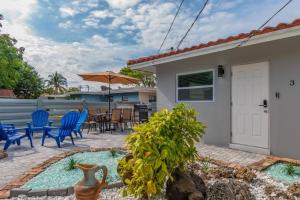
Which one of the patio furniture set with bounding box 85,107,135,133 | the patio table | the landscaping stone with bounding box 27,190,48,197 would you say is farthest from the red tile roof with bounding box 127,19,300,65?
the landscaping stone with bounding box 27,190,48,197

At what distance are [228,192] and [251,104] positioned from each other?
347cm

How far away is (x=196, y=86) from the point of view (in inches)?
281

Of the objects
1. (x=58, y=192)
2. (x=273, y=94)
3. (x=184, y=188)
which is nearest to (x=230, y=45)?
(x=273, y=94)

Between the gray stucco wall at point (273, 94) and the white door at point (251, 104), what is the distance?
0.12 meters

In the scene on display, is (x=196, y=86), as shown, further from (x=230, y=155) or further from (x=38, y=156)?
(x=38, y=156)

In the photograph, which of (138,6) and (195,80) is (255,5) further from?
(138,6)

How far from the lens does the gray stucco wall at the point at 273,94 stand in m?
5.08

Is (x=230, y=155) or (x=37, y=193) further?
(x=230, y=155)

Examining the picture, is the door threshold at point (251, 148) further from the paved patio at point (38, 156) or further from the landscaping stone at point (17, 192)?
the landscaping stone at point (17, 192)

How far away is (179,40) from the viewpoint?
6820mm

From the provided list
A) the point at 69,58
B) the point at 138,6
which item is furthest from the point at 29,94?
the point at 138,6

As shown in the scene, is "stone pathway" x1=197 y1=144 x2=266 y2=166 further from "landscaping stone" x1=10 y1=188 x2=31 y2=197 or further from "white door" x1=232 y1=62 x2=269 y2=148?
"landscaping stone" x1=10 y1=188 x2=31 y2=197

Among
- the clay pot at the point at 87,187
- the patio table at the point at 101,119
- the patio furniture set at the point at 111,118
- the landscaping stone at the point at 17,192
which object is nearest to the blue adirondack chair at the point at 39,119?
the patio furniture set at the point at 111,118

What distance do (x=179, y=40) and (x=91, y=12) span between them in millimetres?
3578
